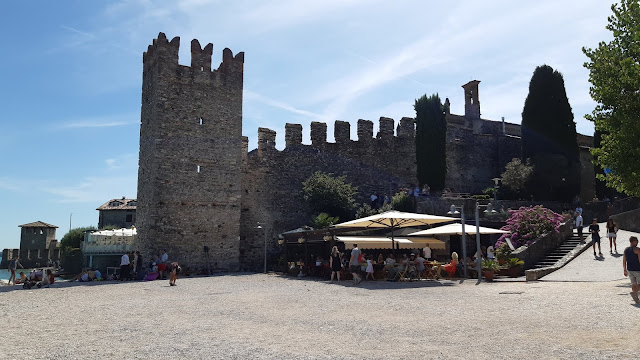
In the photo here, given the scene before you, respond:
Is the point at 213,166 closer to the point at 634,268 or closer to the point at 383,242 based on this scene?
the point at 383,242

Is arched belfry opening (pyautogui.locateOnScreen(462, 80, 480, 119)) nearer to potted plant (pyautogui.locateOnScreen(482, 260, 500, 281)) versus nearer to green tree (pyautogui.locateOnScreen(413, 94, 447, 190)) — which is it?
green tree (pyautogui.locateOnScreen(413, 94, 447, 190))

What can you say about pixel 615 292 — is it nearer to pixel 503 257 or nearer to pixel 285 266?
pixel 503 257

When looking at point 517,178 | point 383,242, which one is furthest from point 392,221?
point 517,178

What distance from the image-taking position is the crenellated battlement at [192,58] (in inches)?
841

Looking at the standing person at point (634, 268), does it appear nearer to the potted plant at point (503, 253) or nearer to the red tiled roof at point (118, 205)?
the potted plant at point (503, 253)

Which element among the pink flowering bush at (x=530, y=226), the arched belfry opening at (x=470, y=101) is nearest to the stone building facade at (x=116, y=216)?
the arched belfry opening at (x=470, y=101)

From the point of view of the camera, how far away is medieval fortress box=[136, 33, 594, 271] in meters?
20.8

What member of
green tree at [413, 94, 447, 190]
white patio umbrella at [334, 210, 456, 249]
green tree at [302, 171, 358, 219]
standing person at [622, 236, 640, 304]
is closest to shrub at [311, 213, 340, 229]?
green tree at [302, 171, 358, 219]

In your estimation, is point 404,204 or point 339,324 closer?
point 339,324

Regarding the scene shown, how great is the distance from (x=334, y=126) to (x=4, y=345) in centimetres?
2165

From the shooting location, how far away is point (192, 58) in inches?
870

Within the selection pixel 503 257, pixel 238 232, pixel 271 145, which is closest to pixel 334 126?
pixel 271 145

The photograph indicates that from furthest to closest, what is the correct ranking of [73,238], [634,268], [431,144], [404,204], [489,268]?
[73,238] < [431,144] < [404,204] < [489,268] < [634,268]

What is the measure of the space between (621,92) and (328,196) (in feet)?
45.6
